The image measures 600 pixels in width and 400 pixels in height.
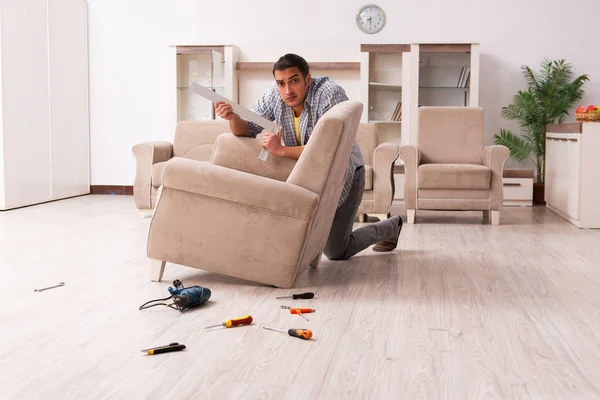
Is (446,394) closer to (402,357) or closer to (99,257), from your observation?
(402,357)

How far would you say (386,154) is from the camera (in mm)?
6152

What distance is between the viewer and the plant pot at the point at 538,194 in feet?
25.9

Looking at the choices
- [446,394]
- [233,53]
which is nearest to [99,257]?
[446,394]

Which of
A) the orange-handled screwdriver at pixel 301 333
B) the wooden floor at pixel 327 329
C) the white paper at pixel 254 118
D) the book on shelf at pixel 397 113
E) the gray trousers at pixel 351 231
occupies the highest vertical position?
the book on shelf at pixel 397 113

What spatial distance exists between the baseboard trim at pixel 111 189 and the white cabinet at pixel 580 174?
467 cm

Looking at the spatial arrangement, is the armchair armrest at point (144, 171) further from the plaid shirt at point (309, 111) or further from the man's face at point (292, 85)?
the man's face at point (292, 85)

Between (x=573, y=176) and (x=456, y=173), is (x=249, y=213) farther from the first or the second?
(x=573, y=176)

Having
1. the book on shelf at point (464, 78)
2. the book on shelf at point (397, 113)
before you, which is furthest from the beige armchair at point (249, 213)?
the book on shelf at point (464, 78)

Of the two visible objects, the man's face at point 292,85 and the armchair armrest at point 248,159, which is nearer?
the man's face at point 292,85

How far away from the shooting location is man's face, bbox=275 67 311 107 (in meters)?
3.72

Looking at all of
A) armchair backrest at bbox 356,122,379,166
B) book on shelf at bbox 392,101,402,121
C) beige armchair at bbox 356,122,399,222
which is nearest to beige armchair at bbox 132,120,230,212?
armchair backrest at bbox 356,122,379,166

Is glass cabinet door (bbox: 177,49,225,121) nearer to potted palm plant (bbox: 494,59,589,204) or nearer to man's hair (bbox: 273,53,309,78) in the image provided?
potted palm plant (bbox: 494,59,589,204)

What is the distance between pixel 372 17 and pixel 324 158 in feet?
17.1

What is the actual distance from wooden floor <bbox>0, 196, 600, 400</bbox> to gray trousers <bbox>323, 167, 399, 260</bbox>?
0.29 ft
